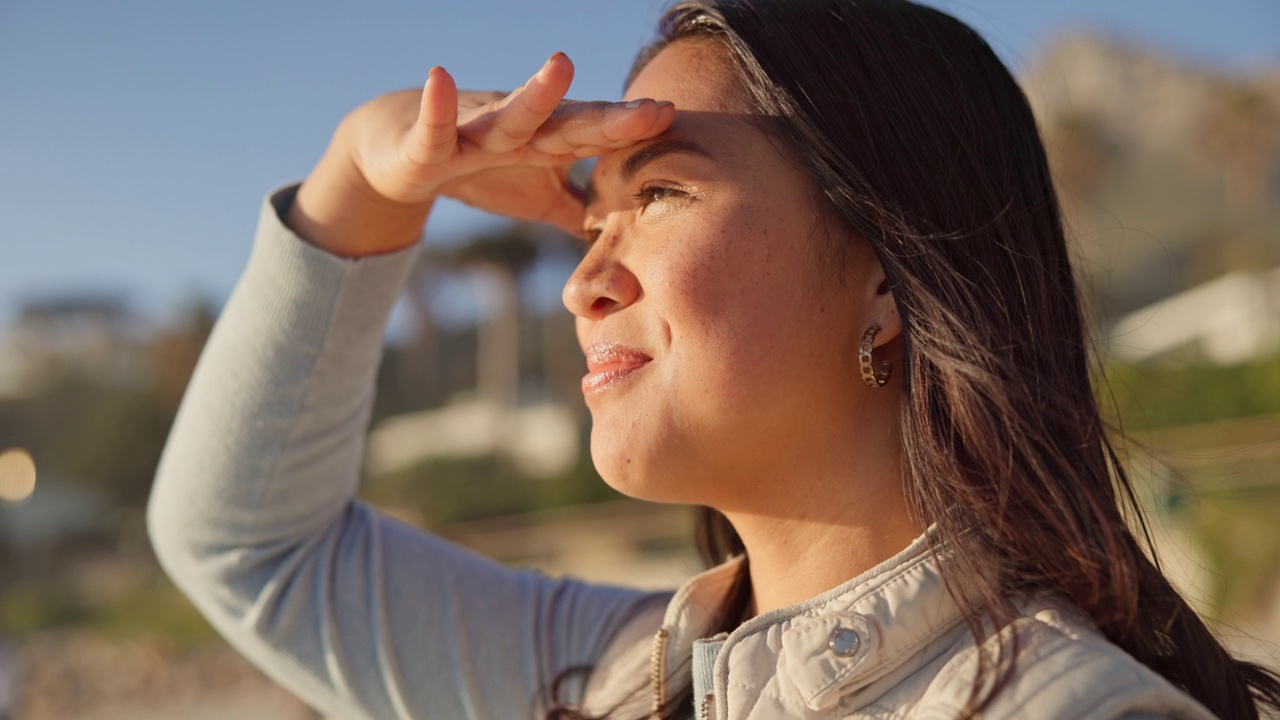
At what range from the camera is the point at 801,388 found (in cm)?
178

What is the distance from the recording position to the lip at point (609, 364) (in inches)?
71.5

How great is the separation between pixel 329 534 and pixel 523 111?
1137 millimetres

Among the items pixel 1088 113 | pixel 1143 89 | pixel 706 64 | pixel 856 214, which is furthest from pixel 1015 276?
pixel 1143 89

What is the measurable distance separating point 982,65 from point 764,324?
0.65 metres

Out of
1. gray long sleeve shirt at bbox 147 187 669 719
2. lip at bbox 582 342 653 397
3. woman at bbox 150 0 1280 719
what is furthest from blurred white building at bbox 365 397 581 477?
lip at bbox 582 342 653 397

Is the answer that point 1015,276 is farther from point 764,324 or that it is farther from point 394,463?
point 394,463

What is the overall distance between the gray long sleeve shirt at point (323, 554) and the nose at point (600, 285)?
61cm

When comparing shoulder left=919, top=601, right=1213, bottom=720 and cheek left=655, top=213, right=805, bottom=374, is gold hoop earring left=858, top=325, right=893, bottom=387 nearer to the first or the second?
cheek left=655, top=213, right=805, bottom=374

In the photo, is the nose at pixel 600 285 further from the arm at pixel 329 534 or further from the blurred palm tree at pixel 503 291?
the blurred palm tree at pixel 503 291

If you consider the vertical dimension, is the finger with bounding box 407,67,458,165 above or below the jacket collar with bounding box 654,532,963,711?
above

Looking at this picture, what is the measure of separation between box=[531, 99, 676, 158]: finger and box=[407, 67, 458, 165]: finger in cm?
16

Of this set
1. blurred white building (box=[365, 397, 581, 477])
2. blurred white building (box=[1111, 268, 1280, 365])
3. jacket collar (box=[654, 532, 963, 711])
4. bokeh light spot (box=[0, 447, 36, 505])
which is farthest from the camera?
bokeh light spot (box=[0, 447, 36, 505])

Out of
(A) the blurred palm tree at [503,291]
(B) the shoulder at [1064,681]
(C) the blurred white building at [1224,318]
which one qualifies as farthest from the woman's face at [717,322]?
(A) the blurred palm tree at [503,291]

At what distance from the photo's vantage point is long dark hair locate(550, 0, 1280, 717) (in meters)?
1.60
